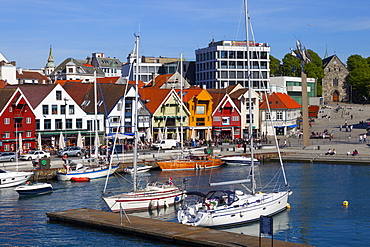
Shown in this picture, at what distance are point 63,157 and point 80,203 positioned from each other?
22.9 meters

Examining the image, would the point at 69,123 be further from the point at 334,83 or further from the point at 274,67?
the point at 334,83

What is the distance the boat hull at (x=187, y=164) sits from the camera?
71188mm

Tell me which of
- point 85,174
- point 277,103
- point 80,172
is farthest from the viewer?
point 277,103

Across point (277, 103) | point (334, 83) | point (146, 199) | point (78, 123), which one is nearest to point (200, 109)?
point (277, 103)

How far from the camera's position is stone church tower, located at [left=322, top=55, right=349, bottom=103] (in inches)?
→ 6855

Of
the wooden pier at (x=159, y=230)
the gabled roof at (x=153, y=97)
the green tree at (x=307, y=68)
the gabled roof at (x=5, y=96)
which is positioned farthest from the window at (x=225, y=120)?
the green tree at (x=307, y=68)

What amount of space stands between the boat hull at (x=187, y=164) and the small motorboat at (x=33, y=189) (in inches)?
717

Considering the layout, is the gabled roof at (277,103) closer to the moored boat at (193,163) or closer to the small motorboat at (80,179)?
the moored boat at (193,163)

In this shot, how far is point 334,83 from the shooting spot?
174500 mm

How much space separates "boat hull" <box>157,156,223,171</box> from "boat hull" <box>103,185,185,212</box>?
66.6 ft

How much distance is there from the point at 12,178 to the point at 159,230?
2563cm

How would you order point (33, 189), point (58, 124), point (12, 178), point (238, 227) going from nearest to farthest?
point (238, 227) → point (33, 189) → point (12, 178) → point (58, 124)

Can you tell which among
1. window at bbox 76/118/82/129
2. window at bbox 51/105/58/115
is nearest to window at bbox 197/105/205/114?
window at bbox 76/118/82/129

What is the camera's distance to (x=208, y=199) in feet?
139
